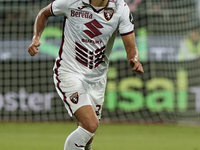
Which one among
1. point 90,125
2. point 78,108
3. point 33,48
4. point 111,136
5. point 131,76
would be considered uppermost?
point 33,48

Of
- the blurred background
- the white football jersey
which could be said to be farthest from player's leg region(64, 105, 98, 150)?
the blurred background

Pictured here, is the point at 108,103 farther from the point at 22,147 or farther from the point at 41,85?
the point at 22,147

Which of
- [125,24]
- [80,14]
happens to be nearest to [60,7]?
[80,14]

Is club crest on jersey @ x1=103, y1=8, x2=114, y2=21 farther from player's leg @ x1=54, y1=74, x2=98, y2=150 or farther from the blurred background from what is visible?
the blurred background

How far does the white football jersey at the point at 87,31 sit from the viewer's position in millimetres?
5664

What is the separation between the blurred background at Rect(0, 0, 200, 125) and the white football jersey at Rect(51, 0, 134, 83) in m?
6.93

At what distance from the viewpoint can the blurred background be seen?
12.6 m

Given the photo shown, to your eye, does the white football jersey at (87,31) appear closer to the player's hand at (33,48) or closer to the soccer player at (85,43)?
the soccer player at (85,43)


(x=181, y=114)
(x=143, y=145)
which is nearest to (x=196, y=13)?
(x=181, y=114)

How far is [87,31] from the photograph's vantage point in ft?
18.6

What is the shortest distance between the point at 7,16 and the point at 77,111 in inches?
334

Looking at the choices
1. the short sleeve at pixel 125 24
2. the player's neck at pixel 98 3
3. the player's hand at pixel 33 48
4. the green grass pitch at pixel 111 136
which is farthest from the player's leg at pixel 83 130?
the green grass pitch at pixel 111 136

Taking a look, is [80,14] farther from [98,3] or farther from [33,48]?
[33,48]

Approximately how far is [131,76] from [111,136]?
2.79m
